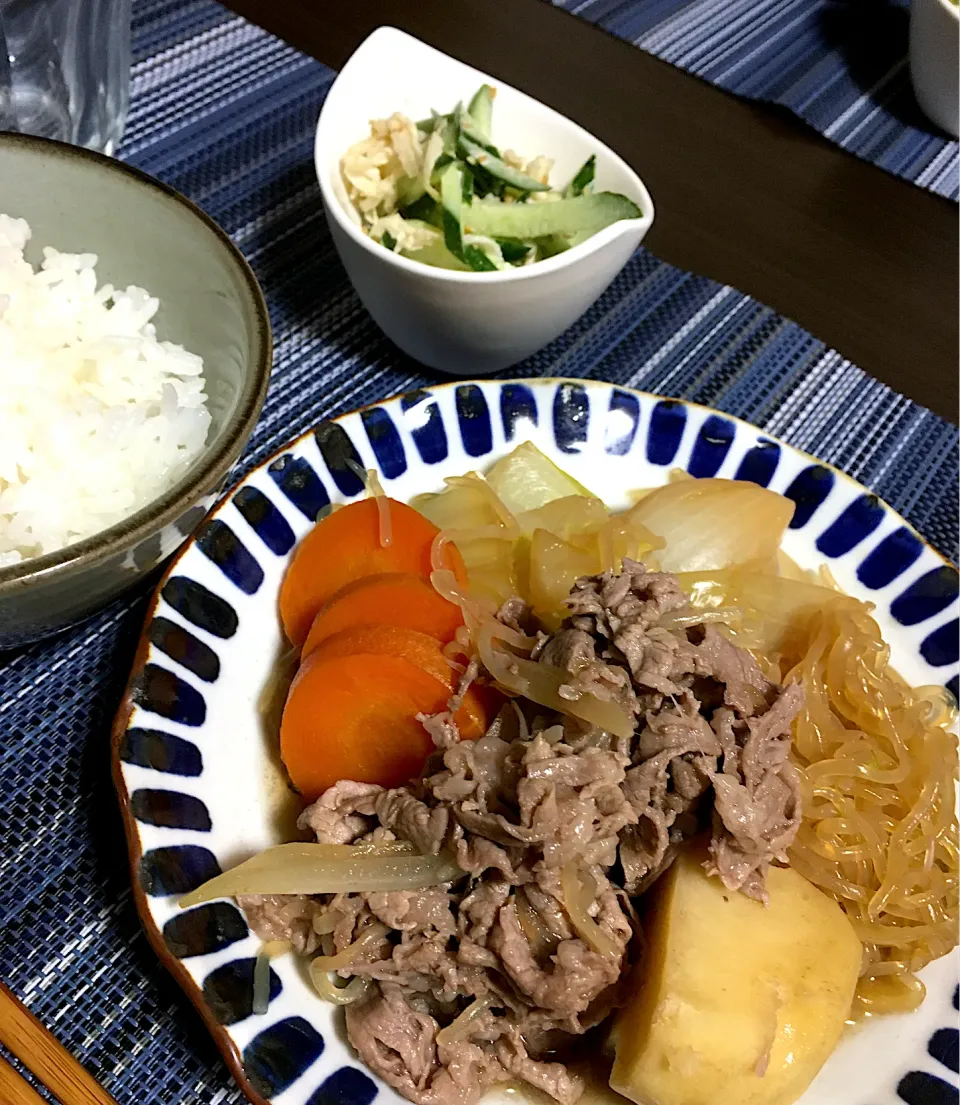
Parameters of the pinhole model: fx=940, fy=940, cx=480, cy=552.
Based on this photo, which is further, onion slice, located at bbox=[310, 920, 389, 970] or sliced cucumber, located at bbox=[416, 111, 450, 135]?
sliced cucumber, located at bbox=[416, 111, 450, 135]

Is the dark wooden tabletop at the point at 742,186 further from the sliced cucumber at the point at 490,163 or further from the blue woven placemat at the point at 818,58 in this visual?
the sliced cucumber at the point at 490,163

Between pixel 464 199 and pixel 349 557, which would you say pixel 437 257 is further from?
pixel 349 557

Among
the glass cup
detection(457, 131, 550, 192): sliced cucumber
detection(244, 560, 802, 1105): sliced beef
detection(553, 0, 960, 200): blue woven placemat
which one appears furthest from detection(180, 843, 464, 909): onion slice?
detection(553, 0, 960, 200): blue woven placemat

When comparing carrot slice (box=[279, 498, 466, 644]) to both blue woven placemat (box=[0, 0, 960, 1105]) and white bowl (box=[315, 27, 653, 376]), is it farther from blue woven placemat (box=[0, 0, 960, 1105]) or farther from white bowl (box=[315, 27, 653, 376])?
white bowl (box=[315, 27, 653, 376])

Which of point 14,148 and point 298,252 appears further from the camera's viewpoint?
point 298,252

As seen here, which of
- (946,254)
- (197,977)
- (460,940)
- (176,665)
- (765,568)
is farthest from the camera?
(946,254)

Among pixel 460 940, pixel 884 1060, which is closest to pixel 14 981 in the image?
pixel 460 940

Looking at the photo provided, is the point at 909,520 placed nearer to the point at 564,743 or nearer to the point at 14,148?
the point at 564,743
